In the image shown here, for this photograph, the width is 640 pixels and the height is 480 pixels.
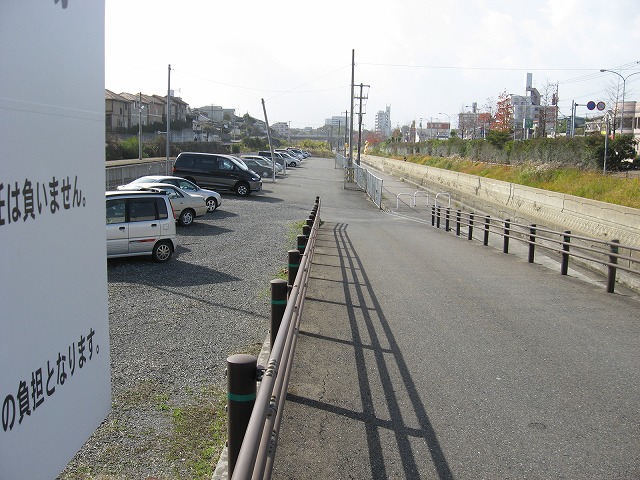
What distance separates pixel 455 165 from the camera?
183 ft

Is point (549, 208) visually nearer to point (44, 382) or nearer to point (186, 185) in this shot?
point (186, 185)

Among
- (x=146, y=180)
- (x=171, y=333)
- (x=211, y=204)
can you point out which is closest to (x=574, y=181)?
(x=211, y=204)

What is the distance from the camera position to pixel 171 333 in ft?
29.6

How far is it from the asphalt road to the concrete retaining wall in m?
5.81

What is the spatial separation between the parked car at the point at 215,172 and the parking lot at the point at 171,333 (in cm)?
1479

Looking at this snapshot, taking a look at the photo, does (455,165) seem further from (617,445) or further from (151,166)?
(617,445)

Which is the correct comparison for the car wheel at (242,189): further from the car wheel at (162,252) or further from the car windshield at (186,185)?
the car wheel at (162,252)

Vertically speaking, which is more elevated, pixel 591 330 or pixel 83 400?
pixel 83 400

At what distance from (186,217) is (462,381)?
1655 cm

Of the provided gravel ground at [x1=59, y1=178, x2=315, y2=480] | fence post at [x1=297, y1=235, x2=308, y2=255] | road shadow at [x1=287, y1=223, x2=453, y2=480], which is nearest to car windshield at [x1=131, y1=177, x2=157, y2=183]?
gravel ground at [x1=59, y1=178, x2=315, y2=480]

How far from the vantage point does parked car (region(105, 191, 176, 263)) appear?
1470 cm

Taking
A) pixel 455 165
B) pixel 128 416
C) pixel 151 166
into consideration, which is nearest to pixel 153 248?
pixel 128 416

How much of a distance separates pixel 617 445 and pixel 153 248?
1163cm

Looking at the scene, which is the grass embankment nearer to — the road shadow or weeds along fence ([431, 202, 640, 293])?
weeds along fence ([431, 202, 640, 293])
